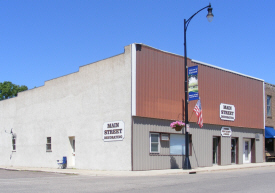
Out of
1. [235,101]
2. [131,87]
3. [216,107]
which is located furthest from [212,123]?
[131,87]

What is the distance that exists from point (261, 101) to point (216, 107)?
7029mm

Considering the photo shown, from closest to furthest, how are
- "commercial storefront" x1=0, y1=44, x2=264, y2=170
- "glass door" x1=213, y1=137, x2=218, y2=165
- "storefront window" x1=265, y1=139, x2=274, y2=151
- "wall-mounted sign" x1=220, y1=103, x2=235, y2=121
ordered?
"commercial storefront" x1=0, y1=44, x2=264, y2=170 < "glass door" x1=213, y1=137, x2=218, y2=165 < "wall-mounted sign" x1=220, y1=103, x2=235, y2=121 < "storefront window" x1=265, y1=139, x2=274, y2=151

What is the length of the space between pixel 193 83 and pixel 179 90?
1.51 m

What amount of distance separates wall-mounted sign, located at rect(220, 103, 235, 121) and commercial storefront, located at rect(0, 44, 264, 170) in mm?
77

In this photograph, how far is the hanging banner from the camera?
22.8 meters

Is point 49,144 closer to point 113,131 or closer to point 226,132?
point 113,131

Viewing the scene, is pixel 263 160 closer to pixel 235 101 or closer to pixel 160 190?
pixel 235 101

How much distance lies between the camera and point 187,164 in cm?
2180

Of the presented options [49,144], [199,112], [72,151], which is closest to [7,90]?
[49,144]

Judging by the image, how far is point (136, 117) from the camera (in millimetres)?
21469

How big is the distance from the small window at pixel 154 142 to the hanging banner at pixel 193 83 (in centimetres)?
332

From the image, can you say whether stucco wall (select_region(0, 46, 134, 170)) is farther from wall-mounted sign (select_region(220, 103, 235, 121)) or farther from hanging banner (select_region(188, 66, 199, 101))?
wall-mounted sign (select_region(220, 103, 235, 121))

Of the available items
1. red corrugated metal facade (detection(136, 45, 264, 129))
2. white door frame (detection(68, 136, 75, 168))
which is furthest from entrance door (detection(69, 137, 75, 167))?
red corrugated metal facade (detection(136, 45, 264, 129))

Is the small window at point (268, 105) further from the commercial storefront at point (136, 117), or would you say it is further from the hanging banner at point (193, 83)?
the hanging banner at point (193, 83)
